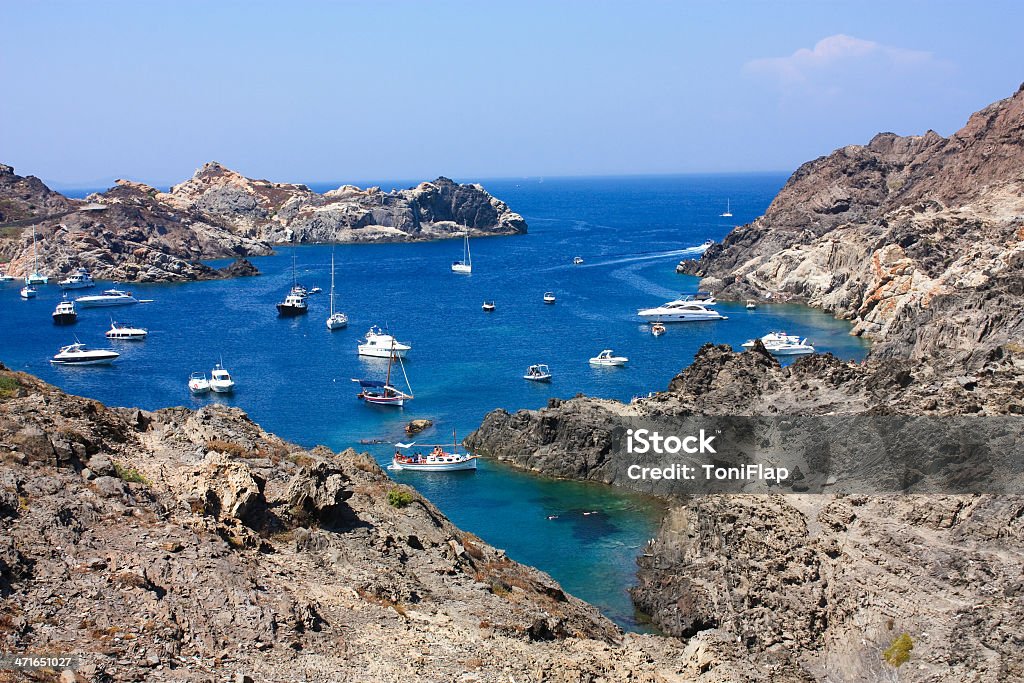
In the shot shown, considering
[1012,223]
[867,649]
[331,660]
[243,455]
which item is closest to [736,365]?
[867,649]

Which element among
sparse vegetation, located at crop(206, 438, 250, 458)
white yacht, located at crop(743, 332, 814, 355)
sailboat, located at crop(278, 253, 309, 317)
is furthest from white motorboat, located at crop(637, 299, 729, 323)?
sparse vegetation, located at crop(206, 438, 250, 458)

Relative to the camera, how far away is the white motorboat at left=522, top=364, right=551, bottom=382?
66.2m

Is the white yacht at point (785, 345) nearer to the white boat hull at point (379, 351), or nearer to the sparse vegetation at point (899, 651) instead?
the white boat hull at point (379, 351)

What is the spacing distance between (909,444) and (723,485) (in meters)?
7.81

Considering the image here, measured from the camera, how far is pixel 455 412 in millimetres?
59219

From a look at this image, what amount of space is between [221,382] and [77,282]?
200 feet

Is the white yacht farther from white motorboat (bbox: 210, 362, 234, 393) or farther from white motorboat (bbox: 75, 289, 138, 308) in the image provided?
white motorboat (bbox: 75, 289, 138, 308)

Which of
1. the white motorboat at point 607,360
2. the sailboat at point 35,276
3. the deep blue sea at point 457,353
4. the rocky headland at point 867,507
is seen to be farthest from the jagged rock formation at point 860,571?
the sailboat at point 35,276

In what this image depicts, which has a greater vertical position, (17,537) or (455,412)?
(17,537)

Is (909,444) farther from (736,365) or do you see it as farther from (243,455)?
(243,455)

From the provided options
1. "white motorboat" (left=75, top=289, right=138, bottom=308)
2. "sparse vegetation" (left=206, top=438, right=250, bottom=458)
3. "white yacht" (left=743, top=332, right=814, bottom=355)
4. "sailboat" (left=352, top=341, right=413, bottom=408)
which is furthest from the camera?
"white motorboat" (left=75, top=289, right=138, bottom=308)

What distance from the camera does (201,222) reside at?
15725cm

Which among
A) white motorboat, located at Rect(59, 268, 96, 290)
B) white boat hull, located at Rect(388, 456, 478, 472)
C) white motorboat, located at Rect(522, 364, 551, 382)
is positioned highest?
white motorboat, located at Rect(59, 268, 96, 290)

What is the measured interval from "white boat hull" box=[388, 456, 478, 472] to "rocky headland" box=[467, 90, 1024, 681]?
261 cm
